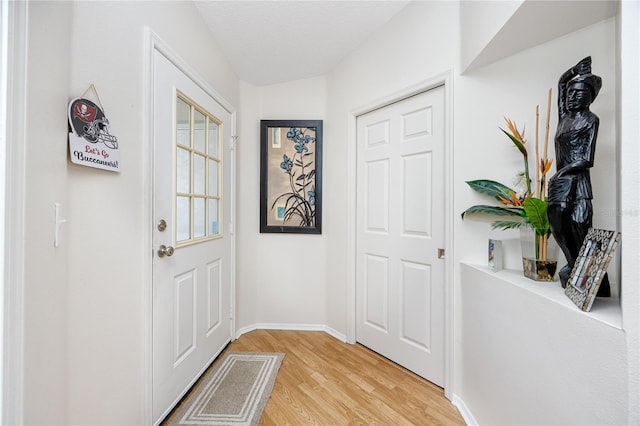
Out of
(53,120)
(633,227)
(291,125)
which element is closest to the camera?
(633,227)

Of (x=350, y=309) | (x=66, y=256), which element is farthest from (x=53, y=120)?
(x=350, y=309)

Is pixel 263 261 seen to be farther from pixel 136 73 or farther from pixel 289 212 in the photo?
pixel 136 73

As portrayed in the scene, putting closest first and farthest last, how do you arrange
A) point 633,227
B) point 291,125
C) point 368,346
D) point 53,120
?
point 633,227 → point 53,120 → point 368,346 → point 291,125

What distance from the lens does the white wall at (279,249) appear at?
2.37 m

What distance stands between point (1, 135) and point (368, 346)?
7.49 feet

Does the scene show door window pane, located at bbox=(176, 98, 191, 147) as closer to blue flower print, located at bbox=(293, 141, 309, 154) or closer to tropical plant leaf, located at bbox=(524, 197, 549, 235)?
blue flower print, located at bbox=(293, 141, 309, 154)

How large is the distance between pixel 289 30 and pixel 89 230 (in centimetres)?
177

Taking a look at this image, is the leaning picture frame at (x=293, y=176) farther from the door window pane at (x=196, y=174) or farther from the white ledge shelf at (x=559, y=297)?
the white ledge shelf at (x=559, y=297)

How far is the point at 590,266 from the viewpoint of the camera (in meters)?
0.78

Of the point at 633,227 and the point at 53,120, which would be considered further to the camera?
the point at 53,120

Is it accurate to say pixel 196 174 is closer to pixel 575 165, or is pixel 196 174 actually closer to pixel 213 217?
pixel 213 217

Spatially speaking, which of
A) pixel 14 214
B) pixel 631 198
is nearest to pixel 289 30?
pixel 14 214

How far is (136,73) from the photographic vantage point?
1157 millimetres

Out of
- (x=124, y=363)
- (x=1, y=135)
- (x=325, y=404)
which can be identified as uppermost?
(x=1, y=135)
